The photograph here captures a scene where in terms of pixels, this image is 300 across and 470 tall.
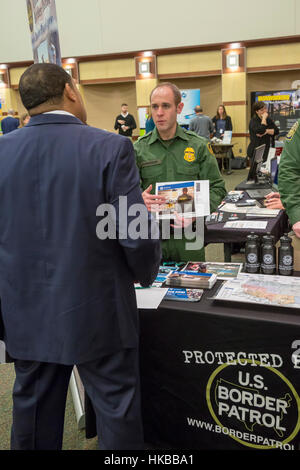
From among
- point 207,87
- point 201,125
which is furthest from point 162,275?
point 207,87

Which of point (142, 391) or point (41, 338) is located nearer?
point (41, 338)

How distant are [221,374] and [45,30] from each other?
181cm

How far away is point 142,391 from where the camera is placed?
189 centimetres

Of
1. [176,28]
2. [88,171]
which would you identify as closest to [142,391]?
[88,171]

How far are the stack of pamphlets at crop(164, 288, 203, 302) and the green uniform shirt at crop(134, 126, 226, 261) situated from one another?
2.40ft

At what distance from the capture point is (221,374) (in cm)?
170

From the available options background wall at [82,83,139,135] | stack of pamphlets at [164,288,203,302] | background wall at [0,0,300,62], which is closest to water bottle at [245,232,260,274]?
stack of pamphlets at [164,288,203,302]

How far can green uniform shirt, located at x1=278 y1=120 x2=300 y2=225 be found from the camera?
2.23 meters

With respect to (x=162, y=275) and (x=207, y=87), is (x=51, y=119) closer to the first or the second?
(x=162, y=275)

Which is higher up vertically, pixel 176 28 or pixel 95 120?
pixel 176 28

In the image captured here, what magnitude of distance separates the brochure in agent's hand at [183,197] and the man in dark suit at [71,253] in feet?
2.87

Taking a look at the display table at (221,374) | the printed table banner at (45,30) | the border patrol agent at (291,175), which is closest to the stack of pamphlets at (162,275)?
the display table at (221,374)

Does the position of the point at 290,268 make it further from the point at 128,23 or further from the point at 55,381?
the point at 128,23

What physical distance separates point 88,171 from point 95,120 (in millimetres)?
14307
